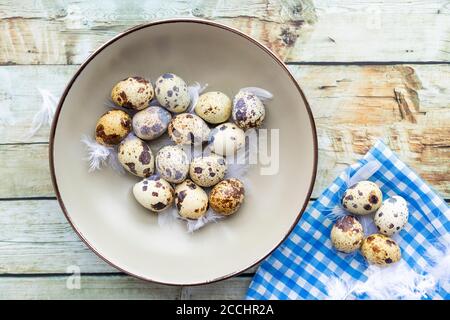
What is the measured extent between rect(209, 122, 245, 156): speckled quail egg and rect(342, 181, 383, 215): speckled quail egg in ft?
0.65

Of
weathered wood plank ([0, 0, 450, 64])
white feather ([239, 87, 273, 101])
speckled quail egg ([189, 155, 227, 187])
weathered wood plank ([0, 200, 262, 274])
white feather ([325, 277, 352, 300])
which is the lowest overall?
white feather ([325, 277, 352, 300])

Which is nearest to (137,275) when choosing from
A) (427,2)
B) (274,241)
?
(274,241)

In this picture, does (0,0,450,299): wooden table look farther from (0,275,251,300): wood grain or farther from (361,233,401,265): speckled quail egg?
(361,233,401,265): speckled quail egg

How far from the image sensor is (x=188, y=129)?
0.90m

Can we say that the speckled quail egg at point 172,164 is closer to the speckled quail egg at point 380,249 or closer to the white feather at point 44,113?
the white feather at point 44,113

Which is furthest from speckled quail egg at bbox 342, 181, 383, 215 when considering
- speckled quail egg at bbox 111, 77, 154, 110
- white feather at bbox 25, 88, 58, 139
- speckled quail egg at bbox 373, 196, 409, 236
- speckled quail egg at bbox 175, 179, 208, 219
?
white feather at bbox 25, 88, 58, 139

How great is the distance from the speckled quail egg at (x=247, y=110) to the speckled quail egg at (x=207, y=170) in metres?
0.07

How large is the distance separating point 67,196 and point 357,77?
20.7 inches

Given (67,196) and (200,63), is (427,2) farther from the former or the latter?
(67,196)

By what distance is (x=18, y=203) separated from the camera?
38.9 inches

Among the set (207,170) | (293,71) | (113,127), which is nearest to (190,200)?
(207,170)

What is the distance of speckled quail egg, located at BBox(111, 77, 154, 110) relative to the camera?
90 centimetres

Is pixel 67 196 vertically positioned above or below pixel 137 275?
above
